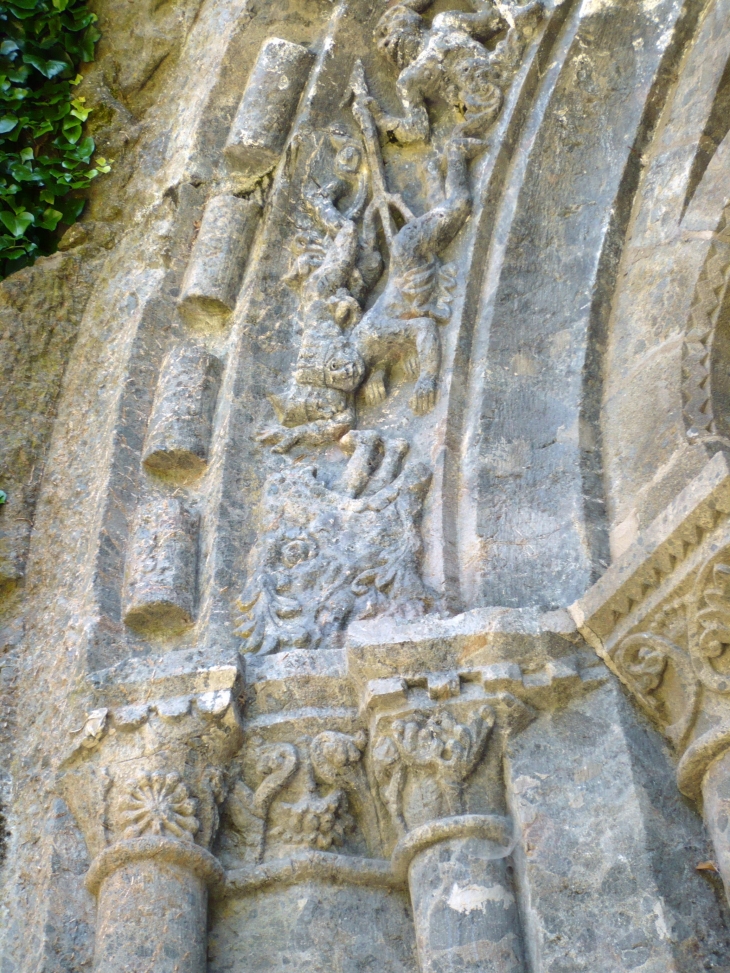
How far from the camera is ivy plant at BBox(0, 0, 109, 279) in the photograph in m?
5.26

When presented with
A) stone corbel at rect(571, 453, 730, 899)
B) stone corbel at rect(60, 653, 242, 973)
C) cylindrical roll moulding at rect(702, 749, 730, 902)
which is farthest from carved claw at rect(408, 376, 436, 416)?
cylindrical roll moulding at rect(702, 749, 730, 902)

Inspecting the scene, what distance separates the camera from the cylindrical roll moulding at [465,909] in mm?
3156

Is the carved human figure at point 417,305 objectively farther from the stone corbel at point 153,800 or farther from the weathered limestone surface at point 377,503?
the stone corbel at point 153,800

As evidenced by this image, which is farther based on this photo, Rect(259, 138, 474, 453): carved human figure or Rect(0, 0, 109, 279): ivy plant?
Rect(0, 0, 109, 279): ivy plant

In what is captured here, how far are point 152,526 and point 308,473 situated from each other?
0.53 metres

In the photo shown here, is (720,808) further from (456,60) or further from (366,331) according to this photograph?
(456,60)

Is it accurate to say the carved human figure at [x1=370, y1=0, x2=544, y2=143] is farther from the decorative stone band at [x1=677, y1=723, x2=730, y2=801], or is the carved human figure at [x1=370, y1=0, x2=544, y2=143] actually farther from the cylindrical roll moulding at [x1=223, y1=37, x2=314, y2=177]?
the decorative stone band at [x1=677, y1=723, x2=730, y2=801]

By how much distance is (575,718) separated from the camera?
11.4 ft

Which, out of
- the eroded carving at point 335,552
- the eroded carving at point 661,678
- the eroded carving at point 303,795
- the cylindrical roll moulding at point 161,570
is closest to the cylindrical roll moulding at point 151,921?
the eroded carving at point 303,795

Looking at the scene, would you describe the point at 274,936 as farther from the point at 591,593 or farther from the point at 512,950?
the point at 591,593

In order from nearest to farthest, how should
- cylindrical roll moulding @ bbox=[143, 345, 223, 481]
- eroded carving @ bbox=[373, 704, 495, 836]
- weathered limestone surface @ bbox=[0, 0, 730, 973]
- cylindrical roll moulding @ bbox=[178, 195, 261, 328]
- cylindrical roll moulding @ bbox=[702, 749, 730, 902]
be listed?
cylindrical roll moulding @ bbox=[702, 749, 730, 902], weathered limestone surface @ bbox=[0, 0, 730, 973], eroded carving @ bbox=[373, 704, 495, 836], cylindrical roll moulding @ bbox=[143, 345, 223, 481], cylindrical roll moulding @ bbox=[178, 195, 261, 328]

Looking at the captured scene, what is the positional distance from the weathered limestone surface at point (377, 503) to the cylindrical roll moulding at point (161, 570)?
0.4 inches

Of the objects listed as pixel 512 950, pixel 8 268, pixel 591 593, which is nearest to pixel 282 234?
pixel 8 268

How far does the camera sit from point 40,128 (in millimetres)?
5406
